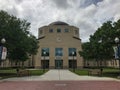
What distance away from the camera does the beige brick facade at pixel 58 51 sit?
202 ft

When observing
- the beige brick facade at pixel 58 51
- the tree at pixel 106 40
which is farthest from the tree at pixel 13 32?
the beige brick facade at pixel 58 51

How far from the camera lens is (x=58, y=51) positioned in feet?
204

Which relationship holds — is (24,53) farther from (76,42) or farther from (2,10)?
(76,42)

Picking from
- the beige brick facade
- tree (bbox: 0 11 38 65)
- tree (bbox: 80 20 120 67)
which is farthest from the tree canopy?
the beige brick facade

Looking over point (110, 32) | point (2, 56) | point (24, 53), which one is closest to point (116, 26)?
point (110, 32)

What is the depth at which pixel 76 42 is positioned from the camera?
62781mm

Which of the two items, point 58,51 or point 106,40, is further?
point 58,51

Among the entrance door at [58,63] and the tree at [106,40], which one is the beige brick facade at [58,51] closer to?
the entrance door at [58,63]

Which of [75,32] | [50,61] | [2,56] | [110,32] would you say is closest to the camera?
[2,56]

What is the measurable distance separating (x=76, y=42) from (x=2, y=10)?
128ft

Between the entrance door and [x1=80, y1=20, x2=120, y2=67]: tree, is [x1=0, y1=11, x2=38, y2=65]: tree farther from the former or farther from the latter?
the entrance door

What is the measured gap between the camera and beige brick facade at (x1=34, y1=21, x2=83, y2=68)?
61.6 metres

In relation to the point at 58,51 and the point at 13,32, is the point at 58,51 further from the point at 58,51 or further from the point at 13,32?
the point at 13,32

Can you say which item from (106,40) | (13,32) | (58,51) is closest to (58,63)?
(58,51)
